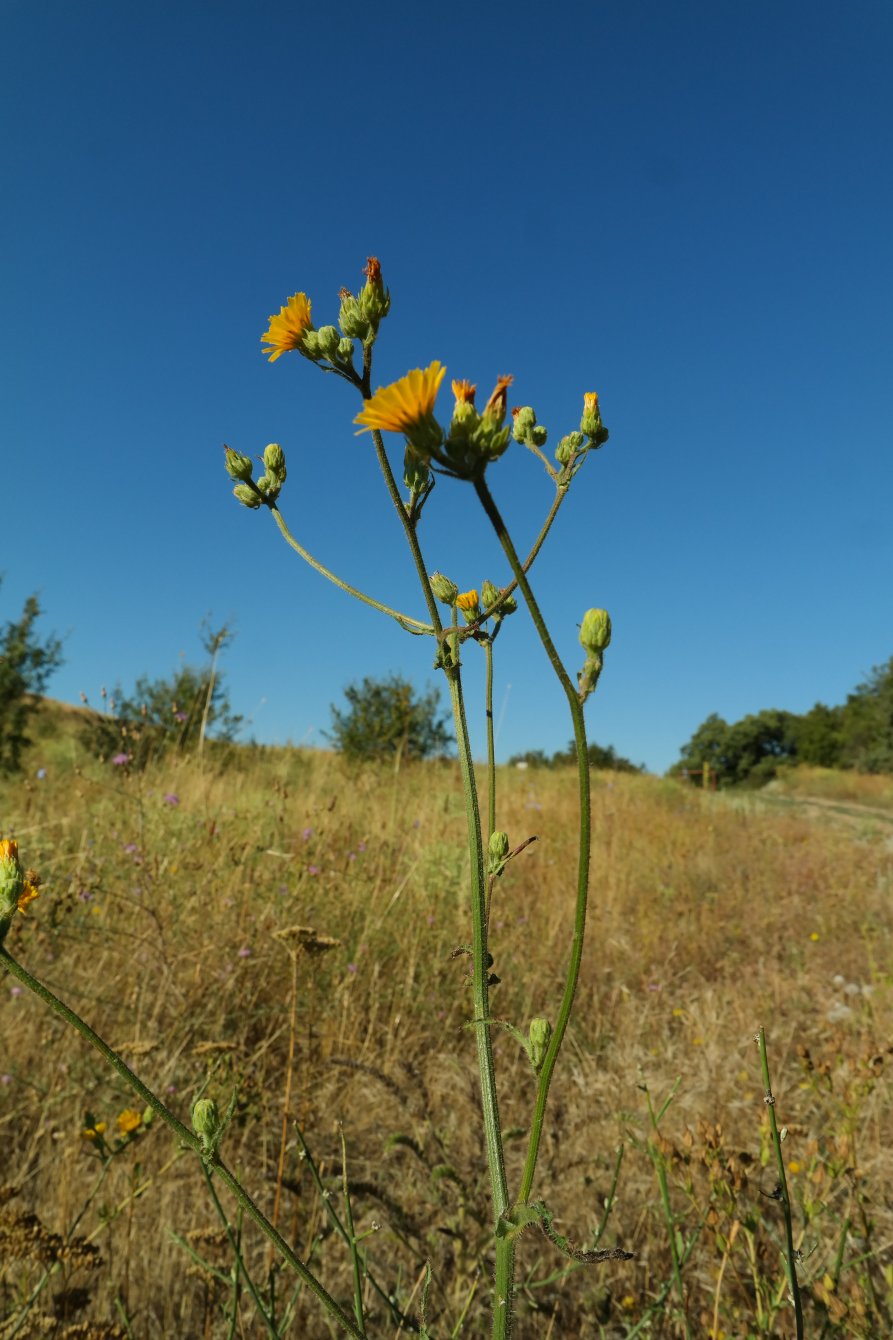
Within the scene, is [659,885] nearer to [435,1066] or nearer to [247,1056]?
[435,1066]

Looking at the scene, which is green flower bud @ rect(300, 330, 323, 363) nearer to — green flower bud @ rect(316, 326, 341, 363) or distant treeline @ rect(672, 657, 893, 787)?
green flower bud @ rect(316, 326, 341, 363)

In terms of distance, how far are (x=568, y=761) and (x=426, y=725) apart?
9.57 metres

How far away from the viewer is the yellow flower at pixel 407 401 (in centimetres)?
72

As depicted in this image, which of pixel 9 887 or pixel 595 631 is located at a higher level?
pixel 595 631

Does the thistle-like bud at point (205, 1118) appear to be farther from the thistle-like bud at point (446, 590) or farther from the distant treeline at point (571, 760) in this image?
the distant treeline at point (571, 760)

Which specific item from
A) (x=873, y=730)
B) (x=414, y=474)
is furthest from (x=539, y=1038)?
(x=873, y=730)

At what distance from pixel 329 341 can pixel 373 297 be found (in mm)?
133

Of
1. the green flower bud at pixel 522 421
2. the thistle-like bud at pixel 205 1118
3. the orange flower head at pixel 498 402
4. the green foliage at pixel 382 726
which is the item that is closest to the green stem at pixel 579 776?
the orange flower head at pixel 498 402

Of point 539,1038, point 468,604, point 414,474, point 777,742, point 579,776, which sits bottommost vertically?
point 539,1038

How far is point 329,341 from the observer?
100cm

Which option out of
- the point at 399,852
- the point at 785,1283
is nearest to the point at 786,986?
the point at 399,852

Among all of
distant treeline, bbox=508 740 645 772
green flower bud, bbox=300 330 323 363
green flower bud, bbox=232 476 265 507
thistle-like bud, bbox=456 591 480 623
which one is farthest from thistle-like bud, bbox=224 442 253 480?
distant treeline, bbox=508 740 645 772

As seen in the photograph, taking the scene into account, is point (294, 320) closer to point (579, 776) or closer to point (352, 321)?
point (352, 321)

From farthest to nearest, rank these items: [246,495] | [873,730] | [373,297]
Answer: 1. [873,730]
2. [246,495]
3. [373,297]
